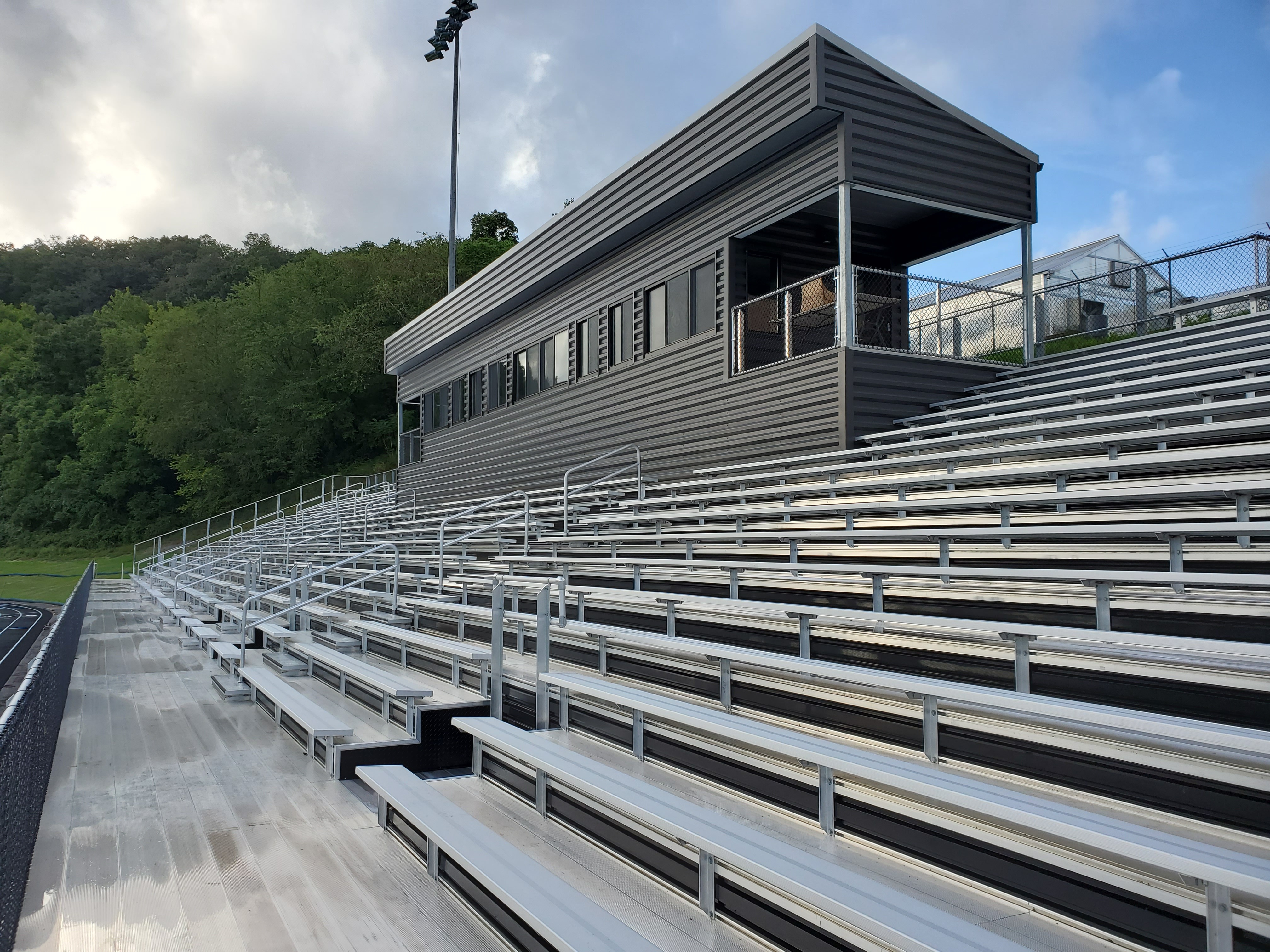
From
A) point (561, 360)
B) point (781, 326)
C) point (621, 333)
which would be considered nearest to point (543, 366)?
point (561, 360)

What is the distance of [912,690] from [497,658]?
2276 mm

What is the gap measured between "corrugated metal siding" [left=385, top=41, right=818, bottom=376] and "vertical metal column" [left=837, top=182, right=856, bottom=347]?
0.77 meters

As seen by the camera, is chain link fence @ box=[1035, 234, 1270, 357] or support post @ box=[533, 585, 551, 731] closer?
support post @ box=[533, 585, 551, 731]

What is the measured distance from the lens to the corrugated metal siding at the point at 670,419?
7.51m

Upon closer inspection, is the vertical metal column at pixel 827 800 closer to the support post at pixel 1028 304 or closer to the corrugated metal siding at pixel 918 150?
the corrugated metal siding at pixel 918 150

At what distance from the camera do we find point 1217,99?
47.9ft

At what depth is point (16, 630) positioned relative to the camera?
515 inches

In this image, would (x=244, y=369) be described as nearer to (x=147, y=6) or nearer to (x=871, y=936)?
(x=147, y=6)

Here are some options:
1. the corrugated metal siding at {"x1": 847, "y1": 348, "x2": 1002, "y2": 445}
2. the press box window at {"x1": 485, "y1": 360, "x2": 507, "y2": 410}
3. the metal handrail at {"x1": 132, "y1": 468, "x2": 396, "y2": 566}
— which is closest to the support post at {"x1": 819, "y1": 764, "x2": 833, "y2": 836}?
the corrugated metal siding at {"x1": 847, "y1": 348, "x2": 1002, "y2": 445}

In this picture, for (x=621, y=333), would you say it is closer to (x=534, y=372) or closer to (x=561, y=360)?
(x=561, y=360)

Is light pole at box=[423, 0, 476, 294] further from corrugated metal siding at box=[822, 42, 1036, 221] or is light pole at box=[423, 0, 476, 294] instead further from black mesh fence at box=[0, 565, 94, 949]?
black mesh fence at box=[0, 565, 94, 949]

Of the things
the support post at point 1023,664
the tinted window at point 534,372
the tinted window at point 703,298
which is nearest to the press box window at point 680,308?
the tinted window at point 703,298

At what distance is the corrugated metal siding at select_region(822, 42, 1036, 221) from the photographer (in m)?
7.15

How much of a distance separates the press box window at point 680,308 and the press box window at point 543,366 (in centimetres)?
219
